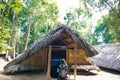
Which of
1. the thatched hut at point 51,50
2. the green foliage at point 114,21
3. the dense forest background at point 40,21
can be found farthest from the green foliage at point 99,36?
the green foliage at point 114,21

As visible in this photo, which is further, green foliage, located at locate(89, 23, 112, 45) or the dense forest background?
green foliage, located at locate(89, 23, 112, 45)

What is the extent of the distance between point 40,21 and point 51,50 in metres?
16.9

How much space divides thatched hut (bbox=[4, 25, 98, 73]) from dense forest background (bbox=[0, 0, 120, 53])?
1510 mm

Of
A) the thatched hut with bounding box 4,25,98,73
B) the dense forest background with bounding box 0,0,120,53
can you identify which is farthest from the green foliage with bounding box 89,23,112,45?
the thatched hut with bounding box 4,25,98,73

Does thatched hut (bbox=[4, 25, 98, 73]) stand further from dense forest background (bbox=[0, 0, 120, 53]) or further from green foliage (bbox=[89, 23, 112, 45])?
green foliage (bbox=[89, 23, 112, 45])

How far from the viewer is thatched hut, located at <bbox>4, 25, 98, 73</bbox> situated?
10004 millimetres

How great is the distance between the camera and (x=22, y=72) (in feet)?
37.3

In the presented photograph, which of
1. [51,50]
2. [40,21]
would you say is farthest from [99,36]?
[51,50]

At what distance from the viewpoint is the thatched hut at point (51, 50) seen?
Result: 32.8ft

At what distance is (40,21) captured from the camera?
28.1 m

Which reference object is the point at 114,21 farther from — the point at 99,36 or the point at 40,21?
the point at 99,36

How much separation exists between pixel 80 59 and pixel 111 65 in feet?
10.6

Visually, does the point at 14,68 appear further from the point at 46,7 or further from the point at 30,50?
the point at 46,7

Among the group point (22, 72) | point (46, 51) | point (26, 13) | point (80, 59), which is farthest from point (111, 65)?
point (26, 13)
